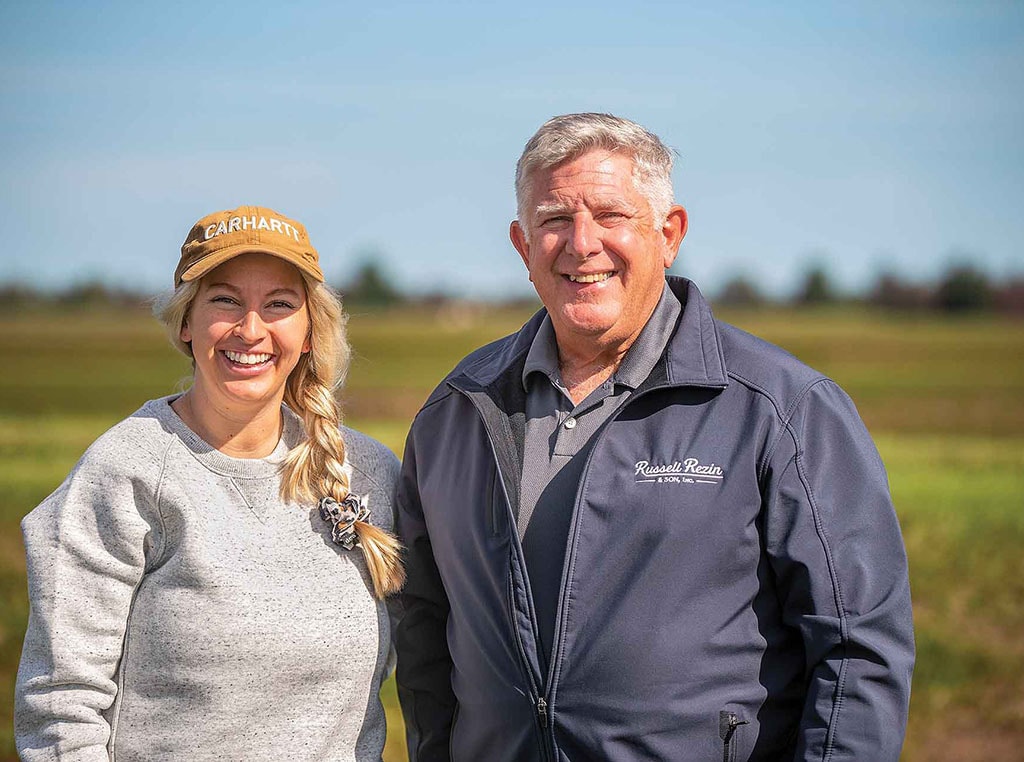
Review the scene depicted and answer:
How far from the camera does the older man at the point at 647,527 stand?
113 inches

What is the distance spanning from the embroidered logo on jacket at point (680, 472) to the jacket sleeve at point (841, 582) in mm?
148

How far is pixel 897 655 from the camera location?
286cm

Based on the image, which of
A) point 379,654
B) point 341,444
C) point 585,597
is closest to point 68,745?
point 379,654

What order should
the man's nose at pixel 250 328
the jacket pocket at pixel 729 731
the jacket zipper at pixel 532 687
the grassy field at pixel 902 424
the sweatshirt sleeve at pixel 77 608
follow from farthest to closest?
1. the grassy field at pixel 902 424
2. the man's nose at pixel 250 328
3. the jacket zipper at pixel 532 687
4. the jacket pocket at pixel 729 731
5. the sweatshirt sleeve at pixel 77 608

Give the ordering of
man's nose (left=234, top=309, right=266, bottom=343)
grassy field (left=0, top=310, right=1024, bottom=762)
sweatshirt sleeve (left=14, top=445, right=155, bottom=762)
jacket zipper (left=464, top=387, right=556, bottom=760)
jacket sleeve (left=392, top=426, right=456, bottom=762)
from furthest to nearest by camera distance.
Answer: grassy field (left=0, top=310, right=1024, bottom=762) → jacket sleeve (left=392, top=426, right=456, bottom=762) → man's nose (left=234, top=309, right=266, bottom=343) → jacket zipper (left=464, top=387, right=556, bottom=760) → sweatshirt sleeve (left=14, top=445, right=155, bottom=762)

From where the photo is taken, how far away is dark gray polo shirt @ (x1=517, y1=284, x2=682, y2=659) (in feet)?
10.1

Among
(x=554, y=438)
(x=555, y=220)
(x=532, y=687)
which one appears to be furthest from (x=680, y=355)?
(x=532, y=687)

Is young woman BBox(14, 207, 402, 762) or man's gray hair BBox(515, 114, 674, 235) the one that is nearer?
young woman BBox(14, 207, 402, 762)

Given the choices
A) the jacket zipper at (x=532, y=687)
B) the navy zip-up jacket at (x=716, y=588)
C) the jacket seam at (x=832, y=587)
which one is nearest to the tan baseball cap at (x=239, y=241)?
the navy zip-up jacket at (x=716, y=588)

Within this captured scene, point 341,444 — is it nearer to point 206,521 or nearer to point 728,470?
point 206,521

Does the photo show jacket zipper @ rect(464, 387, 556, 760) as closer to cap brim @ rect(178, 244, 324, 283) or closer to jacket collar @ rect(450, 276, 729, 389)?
jacket collar @ rect(450, 276, 729, 389)

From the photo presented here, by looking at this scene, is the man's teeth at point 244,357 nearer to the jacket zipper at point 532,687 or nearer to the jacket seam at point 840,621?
the jacket zipper at point 532,687

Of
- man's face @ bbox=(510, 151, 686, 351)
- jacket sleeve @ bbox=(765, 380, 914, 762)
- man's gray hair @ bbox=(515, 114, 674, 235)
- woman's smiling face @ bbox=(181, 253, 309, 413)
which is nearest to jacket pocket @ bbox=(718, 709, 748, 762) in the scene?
jacket sleeve @ bbox=(765, 380, 914, 762)

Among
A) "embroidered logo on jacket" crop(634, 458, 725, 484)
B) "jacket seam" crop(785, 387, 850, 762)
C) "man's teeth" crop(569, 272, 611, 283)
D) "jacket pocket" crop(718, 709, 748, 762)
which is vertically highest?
"man's teeth" crop(569, 272, 611, 283)
